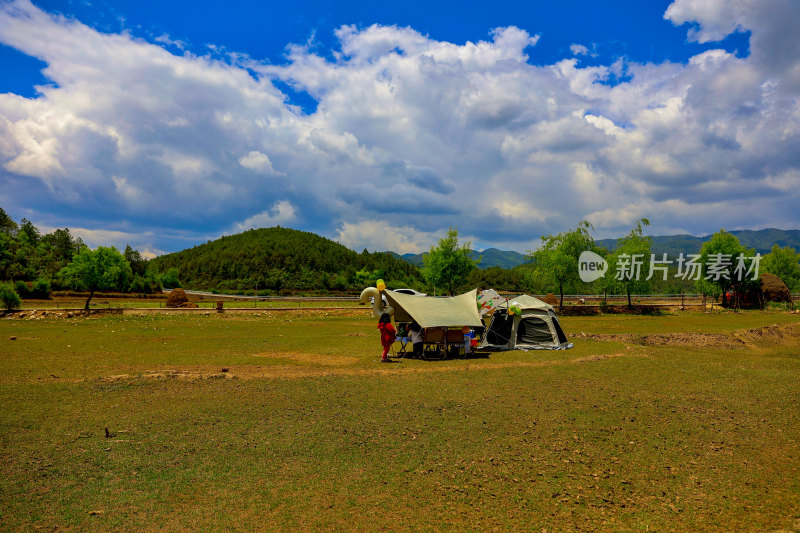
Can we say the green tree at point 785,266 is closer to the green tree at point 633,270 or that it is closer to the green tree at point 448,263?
the green tree at point 633,270

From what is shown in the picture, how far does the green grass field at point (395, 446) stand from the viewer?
6477 mm

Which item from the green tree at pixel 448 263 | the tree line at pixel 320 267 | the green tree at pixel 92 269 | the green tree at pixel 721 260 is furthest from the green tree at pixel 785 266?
the green tree at pixel 92 269

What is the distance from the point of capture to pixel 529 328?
77.3 feet

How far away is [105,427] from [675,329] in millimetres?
37448

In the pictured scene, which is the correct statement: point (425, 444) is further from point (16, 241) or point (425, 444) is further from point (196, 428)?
point (16, 241)

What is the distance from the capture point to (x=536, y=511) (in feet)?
21.5

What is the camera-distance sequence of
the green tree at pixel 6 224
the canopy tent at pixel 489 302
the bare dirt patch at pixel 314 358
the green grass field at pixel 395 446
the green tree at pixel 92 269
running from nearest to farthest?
the green grass field at pixel 395 446
the bare dirt patch at pixel 314 358
the canopy tent at pixel 489 302
the green tree at pixel 92 269
the green tree at pixel 6 224

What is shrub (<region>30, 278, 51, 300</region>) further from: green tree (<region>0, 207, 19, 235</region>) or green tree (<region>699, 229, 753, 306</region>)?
green tree (<region>699, 229, 753, 306</region>)

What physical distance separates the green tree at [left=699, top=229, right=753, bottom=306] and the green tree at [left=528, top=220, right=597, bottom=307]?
59.6ft

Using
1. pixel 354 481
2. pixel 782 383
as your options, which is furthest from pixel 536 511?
pixel 782 383

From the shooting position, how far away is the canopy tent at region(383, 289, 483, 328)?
20.0 m

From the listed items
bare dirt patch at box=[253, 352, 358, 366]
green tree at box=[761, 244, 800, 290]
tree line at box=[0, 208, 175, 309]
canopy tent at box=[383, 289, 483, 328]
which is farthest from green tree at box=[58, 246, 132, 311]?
green tree at box=[761, 244, 800, 290]

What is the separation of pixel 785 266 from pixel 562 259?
2037 inches

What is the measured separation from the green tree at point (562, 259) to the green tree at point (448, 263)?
28.0ft
